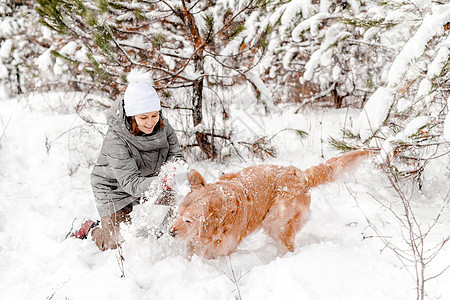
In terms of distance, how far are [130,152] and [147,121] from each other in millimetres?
317

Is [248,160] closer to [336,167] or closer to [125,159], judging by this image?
[336,167]

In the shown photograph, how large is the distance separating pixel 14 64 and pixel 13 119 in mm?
3397

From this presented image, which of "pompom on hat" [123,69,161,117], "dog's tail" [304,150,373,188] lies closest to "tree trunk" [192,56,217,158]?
"pompom on hat" [123,69,161,117]

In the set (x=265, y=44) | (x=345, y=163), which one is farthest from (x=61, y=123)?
(x=345, y=163)

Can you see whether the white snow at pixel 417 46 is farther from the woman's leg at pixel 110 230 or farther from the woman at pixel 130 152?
the woman's leg at pixel 110 230

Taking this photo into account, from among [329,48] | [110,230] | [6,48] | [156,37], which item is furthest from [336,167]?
[6,48]

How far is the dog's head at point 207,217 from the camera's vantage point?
6.03 feet

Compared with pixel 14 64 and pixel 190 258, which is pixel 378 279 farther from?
pixel 14 64

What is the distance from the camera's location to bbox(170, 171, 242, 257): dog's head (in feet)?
6.03

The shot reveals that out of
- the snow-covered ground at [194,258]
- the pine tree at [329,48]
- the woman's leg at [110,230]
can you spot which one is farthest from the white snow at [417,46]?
the woman's leg at [110,230]

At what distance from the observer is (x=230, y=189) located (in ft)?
6.80

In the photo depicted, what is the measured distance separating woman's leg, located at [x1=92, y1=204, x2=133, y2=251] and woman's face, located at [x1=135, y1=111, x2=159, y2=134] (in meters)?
0.76

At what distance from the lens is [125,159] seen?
227cm

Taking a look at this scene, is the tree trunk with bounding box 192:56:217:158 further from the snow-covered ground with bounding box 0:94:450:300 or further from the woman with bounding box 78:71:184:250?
the woman with bounding box 78:71:184:250
